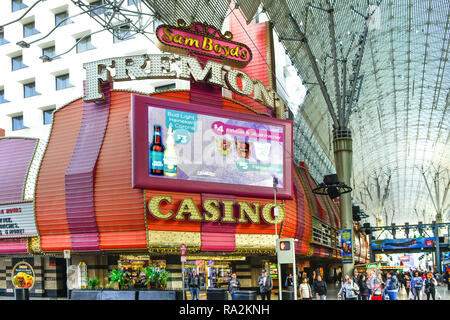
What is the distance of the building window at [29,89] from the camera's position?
1991 inches

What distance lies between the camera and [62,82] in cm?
4853

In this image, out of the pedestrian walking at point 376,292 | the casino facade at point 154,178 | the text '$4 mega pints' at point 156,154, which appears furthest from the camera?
the casino facade at point 154,178

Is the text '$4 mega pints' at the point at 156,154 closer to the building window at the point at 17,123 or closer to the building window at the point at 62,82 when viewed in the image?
the building window at the point at 62,82

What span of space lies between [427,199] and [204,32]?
145459 mm

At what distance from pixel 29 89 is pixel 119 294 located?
33.2m

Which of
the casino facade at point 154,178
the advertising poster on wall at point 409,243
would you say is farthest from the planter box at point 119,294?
the advertising poster on wall at point 409,243

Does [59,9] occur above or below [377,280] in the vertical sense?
above

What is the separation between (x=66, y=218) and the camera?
30875 mm

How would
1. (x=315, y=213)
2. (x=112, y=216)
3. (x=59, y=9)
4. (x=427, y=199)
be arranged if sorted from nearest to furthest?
(x=112, y=216)
(x=315, y=213)
(x=59, y=9)
(x=427, y=199)

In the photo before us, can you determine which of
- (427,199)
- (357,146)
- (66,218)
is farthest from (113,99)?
(427,199)

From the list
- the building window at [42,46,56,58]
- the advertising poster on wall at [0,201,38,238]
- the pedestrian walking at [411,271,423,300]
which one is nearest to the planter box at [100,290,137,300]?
the advertising poster on wall at [0,201,38,238]

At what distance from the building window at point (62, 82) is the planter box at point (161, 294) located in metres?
29.9

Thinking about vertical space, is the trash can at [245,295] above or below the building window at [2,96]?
below
